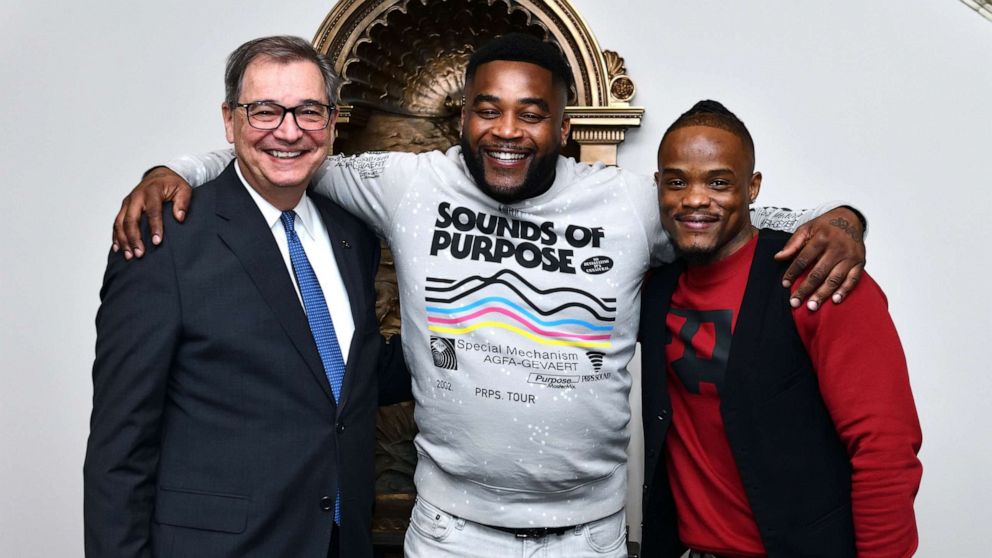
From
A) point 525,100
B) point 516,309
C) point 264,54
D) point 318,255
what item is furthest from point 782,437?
point 264,54

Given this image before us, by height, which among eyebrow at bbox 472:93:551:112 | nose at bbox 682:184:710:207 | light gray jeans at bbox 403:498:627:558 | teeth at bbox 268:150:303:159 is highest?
eyebrow at bbox 472:93:551:112

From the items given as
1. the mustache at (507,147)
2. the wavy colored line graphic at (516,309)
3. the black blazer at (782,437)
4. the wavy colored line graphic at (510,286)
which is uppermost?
the mustache at (507,147)

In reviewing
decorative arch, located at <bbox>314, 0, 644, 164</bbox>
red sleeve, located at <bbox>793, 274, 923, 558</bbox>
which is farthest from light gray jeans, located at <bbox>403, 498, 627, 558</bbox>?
decorative arch, located at <bbox>314, 0, 644, 164</bbox>

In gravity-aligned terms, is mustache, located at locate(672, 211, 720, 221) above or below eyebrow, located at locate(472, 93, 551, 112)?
below

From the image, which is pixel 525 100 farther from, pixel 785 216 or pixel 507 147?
pixel 785 216

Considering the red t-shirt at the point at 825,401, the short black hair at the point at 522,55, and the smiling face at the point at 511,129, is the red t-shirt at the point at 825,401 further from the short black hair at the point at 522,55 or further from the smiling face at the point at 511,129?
the short black hair at the point at 522,55

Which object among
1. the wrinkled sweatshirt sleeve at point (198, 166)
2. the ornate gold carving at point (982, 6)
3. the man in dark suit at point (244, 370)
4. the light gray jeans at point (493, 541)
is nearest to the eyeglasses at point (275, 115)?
the man in dark suit at point (244, 370)

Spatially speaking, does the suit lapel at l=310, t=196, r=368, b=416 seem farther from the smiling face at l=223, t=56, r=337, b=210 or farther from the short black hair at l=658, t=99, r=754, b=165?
the short black hair at l=658, t=99, r=754, b=165

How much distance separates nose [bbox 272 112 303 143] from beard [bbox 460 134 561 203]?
0.35 metres

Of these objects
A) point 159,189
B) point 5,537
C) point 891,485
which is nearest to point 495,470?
point 891,485

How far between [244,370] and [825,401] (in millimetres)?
998

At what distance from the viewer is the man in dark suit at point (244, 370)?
4.94 ft

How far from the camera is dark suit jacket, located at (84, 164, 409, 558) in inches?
59.1

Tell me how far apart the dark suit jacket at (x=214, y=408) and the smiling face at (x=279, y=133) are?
7cm
